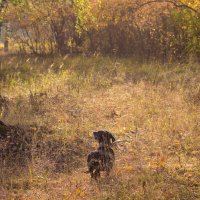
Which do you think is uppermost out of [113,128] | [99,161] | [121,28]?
[99,161]

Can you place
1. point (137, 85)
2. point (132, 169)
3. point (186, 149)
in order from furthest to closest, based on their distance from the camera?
1. point (137, 85)
2. point (186, 149)
3. point (132, 169)

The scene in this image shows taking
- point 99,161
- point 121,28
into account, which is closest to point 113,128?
point 99,161

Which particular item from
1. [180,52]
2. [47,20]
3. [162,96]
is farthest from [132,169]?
[47,20]

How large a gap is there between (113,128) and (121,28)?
36.3 ft

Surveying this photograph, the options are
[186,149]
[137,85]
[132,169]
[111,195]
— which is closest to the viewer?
[111,195]

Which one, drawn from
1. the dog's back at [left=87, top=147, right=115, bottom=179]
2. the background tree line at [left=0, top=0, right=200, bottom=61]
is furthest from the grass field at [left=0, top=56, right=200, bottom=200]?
the background tree line at [left=0, top=0, right=200, bottom=61]

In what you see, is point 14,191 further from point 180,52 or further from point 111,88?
point 180,52

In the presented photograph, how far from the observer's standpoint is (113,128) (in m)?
8.38

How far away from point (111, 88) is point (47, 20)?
29.1 feet

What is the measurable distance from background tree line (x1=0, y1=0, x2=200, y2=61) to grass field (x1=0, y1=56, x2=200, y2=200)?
178 cm

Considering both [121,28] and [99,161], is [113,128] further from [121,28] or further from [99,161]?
[121,28]

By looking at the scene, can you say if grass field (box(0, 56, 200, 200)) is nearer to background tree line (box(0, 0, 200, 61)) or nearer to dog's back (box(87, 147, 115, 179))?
dog's back (box(87, 147, 115, 179))

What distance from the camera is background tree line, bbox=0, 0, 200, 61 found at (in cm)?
A: 1520

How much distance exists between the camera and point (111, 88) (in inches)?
472
